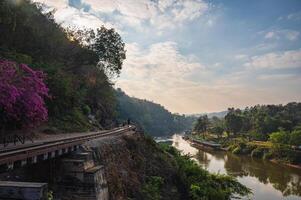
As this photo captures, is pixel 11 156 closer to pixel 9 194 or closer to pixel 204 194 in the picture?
pixel 9 194

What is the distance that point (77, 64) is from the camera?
42.5 m

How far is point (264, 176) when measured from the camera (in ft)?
184

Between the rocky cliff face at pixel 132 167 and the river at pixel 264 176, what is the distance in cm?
1733

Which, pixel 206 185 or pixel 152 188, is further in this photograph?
pixel 206 185

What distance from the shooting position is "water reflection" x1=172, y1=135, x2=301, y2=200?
146 ft

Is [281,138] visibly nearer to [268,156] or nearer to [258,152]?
[268,156]

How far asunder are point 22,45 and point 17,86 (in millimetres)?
14457

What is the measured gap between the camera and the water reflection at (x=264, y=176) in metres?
44.4

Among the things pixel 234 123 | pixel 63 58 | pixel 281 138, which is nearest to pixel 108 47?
pixel 63 58

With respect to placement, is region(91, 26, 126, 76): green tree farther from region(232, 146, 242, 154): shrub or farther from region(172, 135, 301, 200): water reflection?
region(232, 146, 242, 154): shrub

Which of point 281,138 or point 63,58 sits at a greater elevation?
point 63,58

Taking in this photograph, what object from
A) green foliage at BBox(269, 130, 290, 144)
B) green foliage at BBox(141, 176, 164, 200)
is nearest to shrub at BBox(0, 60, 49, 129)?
green foliage at BBox(141, 176, 164, 200)

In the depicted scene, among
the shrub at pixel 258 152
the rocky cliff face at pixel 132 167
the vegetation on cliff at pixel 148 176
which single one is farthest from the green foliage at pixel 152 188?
the shrub at pixel 258 152

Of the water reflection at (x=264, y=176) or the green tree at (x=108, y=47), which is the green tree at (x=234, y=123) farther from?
the green tree at (x=108, y=47)
